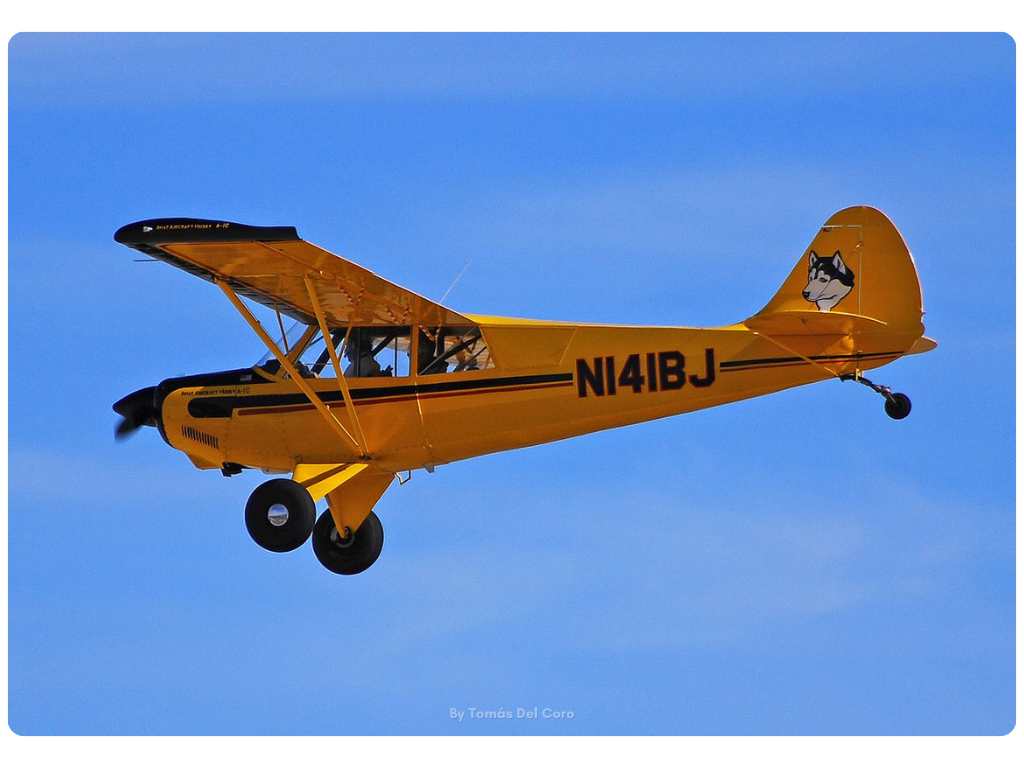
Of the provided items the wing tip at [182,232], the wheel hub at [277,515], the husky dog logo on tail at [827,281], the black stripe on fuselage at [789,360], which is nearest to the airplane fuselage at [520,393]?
the black stripe on fuselage at [789,360]

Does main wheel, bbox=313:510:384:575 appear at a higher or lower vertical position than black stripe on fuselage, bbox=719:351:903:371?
lower

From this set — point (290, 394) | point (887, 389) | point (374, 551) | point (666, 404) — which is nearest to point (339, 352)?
point (290, 394)

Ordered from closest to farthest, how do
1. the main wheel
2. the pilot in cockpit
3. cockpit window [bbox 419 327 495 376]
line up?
cockpit window [bbox 419 327 495 376], the pilot in cockpit, the main wheel

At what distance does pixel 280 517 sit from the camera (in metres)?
17.4

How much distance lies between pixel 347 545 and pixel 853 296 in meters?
5.81

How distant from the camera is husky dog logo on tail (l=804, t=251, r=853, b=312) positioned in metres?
17.1

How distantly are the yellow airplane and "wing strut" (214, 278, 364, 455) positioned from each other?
0.06ft

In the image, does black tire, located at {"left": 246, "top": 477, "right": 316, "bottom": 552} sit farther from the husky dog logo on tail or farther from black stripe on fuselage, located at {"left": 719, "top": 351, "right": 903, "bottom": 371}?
the husky dog logo on tail

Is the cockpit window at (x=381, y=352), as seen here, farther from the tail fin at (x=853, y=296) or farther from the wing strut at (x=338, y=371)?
the tail fin at (x=853, y=296)

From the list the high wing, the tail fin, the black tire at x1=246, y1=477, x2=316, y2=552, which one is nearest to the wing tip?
the high wing

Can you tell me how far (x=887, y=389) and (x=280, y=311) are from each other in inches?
248

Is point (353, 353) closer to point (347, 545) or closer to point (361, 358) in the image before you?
point (361, 358)

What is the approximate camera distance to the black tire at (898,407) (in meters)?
16.2

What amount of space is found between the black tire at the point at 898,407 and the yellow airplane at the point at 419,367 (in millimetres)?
24
